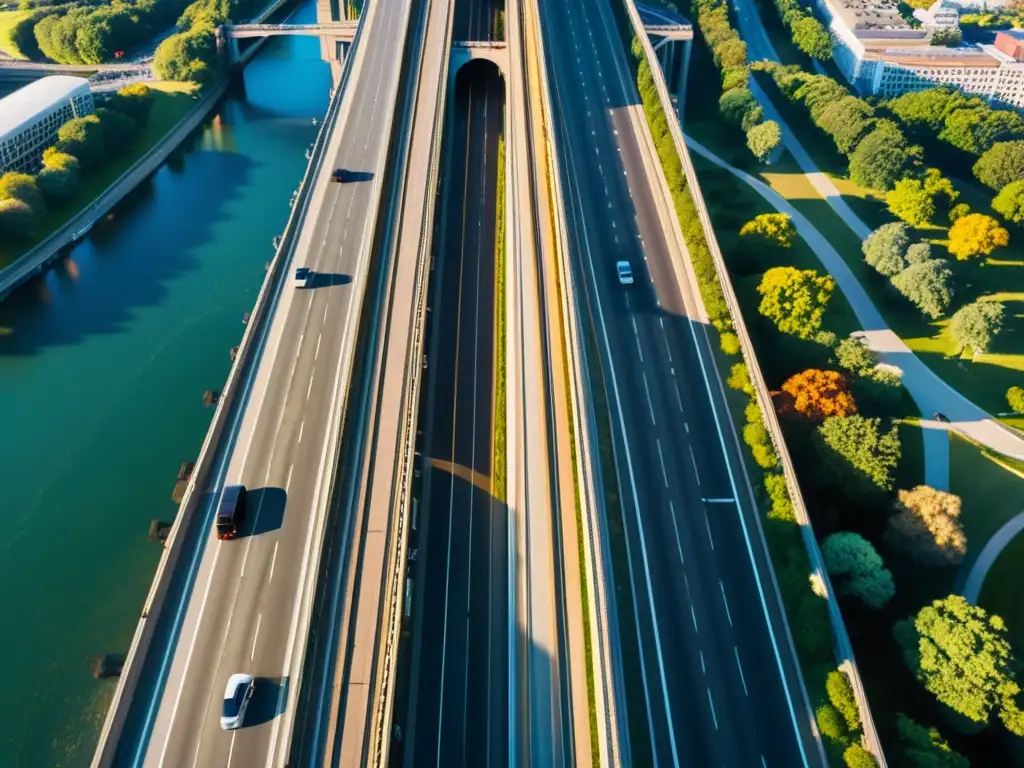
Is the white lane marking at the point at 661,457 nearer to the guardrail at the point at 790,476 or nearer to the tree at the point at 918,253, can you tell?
the guardrail at the point at 790,476

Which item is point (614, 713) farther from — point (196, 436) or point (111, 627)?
point (196, 436)

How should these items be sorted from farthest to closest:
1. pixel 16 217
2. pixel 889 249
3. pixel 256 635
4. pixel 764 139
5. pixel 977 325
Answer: pixel 764 139, pixel 16 217, pixel 889 249, pixel 977 325, pixel 256 635

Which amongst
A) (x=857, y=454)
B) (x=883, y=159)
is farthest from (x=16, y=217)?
(x=883, y=159)

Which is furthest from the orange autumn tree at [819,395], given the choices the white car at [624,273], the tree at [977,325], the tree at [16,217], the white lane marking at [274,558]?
the tree at [16,217]

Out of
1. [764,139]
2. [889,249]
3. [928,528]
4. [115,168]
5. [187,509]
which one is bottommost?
[928,528]

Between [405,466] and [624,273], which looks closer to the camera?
[405,466]

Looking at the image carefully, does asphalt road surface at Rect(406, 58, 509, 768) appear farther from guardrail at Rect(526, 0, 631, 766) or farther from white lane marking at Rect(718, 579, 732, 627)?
white lane marking at Rect(718, 579, 732, 627)

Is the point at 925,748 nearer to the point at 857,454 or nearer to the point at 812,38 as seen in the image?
the point at 857,454
